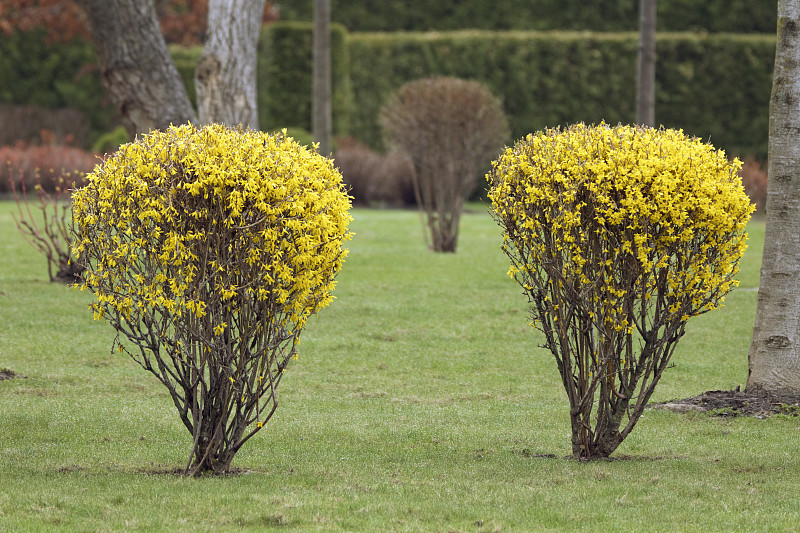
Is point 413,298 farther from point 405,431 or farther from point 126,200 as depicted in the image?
point 126,200

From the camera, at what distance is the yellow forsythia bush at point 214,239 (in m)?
4.34

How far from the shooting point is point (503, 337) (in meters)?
8.88

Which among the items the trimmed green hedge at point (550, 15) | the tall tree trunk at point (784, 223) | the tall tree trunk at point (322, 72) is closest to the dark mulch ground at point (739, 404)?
the tall tree trunk at point (784, 223)

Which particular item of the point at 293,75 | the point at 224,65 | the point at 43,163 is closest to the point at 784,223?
the point at 224,65

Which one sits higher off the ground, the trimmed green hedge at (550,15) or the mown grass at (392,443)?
the trimmed green hedge at (550,15)

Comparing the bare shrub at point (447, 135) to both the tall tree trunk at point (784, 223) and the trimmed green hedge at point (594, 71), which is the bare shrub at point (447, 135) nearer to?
the tall tree trunk at point (784, 223)

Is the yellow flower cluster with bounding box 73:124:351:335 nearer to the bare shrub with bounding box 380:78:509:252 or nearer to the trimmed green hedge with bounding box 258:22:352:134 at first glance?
the bare shrub with bounding box 380:78:509:252

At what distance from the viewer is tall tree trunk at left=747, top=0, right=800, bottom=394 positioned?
6133 millimetres

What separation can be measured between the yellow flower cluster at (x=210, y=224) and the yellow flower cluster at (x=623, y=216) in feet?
3.10

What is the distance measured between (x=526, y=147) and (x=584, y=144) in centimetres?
29

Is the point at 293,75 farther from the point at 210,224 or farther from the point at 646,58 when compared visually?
the point at 210,224

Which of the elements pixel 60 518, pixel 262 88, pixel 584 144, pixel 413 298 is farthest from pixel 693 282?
pixel 262 88

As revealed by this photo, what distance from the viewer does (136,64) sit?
10.8m

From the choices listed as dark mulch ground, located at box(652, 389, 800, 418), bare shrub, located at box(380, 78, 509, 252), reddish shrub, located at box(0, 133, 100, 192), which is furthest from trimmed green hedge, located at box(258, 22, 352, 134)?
dark mulch ground, located at box(652, 389, 800, 418)
